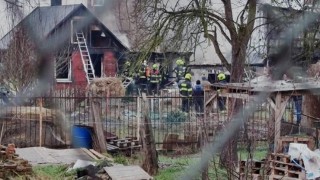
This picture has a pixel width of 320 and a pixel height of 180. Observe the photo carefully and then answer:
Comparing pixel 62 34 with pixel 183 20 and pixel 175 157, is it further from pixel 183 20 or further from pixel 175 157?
pixel 175 157

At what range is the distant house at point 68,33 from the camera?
1.28 feet

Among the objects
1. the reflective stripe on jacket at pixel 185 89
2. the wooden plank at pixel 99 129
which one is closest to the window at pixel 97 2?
the wooden plank at pixel 99 129

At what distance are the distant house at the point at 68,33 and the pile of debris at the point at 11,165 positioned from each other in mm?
3295

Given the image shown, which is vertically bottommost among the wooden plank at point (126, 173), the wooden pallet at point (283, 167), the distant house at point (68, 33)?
the wooden plank at point (126, 173)

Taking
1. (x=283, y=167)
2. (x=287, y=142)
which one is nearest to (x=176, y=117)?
(x=287, y=142)

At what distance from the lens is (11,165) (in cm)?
364

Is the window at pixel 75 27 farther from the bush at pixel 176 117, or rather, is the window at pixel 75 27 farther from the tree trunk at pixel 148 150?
the bush at pixel 176 117

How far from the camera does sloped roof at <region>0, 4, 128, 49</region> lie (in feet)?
1.27

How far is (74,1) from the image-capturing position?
407mm

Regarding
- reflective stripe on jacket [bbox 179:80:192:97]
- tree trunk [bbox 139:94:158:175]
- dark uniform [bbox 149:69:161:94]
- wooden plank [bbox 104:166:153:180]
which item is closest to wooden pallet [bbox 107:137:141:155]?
tree trunk [bbox 139:94:158:175]

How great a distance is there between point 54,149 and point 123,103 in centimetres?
142

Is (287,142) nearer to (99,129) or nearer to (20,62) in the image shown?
(99,129)

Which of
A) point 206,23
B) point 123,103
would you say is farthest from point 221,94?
point 123,103

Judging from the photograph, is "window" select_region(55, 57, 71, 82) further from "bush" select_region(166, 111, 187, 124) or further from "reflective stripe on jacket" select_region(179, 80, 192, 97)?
"reflective stripe on jacket" select_region(179, 80, 192, 97)
